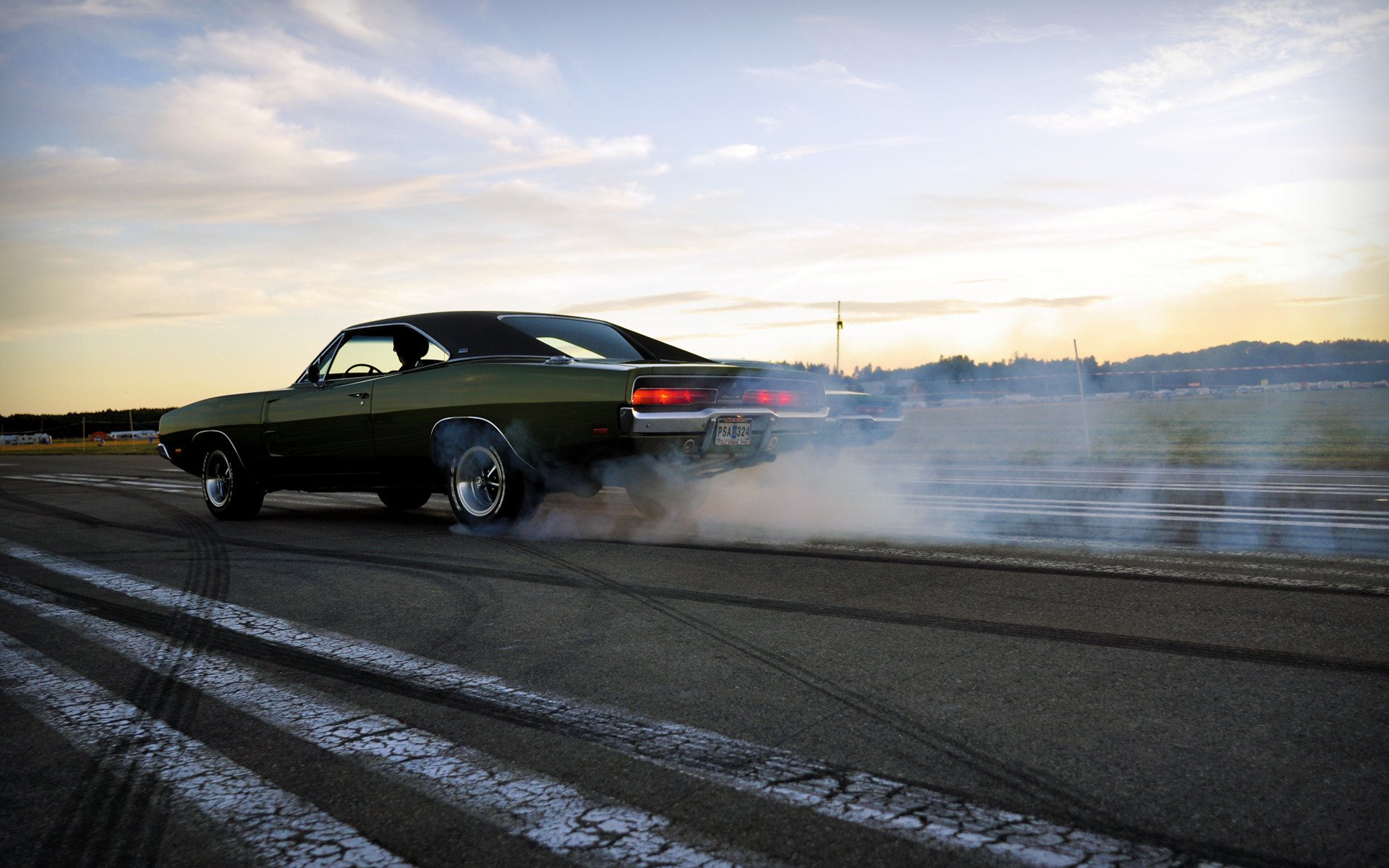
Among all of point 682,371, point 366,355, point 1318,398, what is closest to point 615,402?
point 682,371

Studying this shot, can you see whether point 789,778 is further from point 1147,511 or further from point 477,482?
point 1147,511

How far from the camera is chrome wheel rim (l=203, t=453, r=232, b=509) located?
8.73 metres

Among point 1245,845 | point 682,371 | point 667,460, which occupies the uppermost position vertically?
point 682,371

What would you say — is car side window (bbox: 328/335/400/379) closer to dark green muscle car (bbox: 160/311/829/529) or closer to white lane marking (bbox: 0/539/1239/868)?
dark green muscle car (bbox: 160/311/829/529)

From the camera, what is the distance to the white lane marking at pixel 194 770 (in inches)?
83.6

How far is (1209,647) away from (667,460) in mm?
3422

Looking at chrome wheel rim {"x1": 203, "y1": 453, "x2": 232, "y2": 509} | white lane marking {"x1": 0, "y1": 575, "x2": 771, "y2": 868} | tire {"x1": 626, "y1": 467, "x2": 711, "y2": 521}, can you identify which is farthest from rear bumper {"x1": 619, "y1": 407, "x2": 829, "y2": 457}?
chrome wheel rim {"x1": 203, "y1": 453, "x2": 232, "y2": 509}

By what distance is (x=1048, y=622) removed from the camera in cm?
408

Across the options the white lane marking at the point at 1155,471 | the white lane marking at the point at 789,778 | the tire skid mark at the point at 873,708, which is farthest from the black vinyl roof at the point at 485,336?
the white lane marking at the point at 1155,471

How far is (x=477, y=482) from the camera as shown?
7070mm

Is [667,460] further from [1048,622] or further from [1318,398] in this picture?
[1318,398]

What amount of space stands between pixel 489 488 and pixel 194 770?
449 cm

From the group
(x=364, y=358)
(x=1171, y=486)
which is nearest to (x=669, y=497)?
(x=364, y=358)

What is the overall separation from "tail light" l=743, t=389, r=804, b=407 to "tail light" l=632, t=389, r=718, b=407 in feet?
1.17
